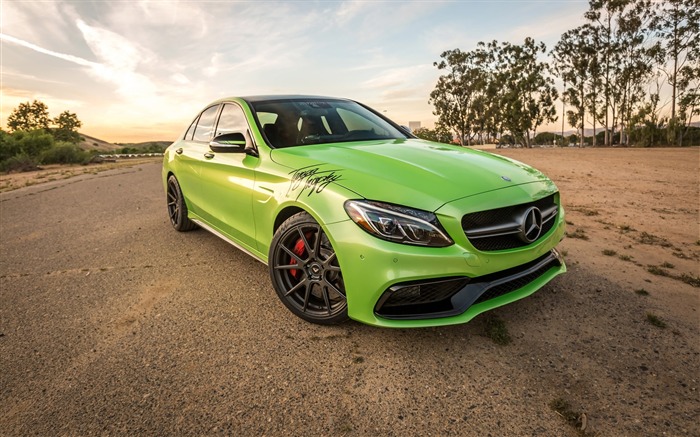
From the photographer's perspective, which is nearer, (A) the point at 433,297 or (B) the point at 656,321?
(A) the point at 433,297

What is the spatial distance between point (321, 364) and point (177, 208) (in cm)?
346

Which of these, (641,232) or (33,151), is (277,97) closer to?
(641,232)

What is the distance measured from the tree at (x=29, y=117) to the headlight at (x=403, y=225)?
7974cm

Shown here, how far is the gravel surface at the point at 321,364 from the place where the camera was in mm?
1961

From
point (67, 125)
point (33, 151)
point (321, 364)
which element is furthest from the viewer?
point (67, 125)

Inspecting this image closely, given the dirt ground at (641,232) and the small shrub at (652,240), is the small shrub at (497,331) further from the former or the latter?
the small shrub at (652,240)

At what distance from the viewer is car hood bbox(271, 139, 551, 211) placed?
2396 millimetres

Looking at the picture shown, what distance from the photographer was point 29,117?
219 feet

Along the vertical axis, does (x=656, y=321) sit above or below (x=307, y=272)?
below

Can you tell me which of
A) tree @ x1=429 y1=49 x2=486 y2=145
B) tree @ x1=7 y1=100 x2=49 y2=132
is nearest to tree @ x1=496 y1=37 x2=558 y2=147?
tree @ x1=429 y1=49 x2=486 y2=145

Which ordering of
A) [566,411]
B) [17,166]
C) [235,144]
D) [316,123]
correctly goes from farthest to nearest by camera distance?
[17,166] < [316,123] < [235,144] < [566,411]

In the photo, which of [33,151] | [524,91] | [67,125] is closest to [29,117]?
[67,125]

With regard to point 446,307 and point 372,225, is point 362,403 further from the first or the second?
point 372,225
